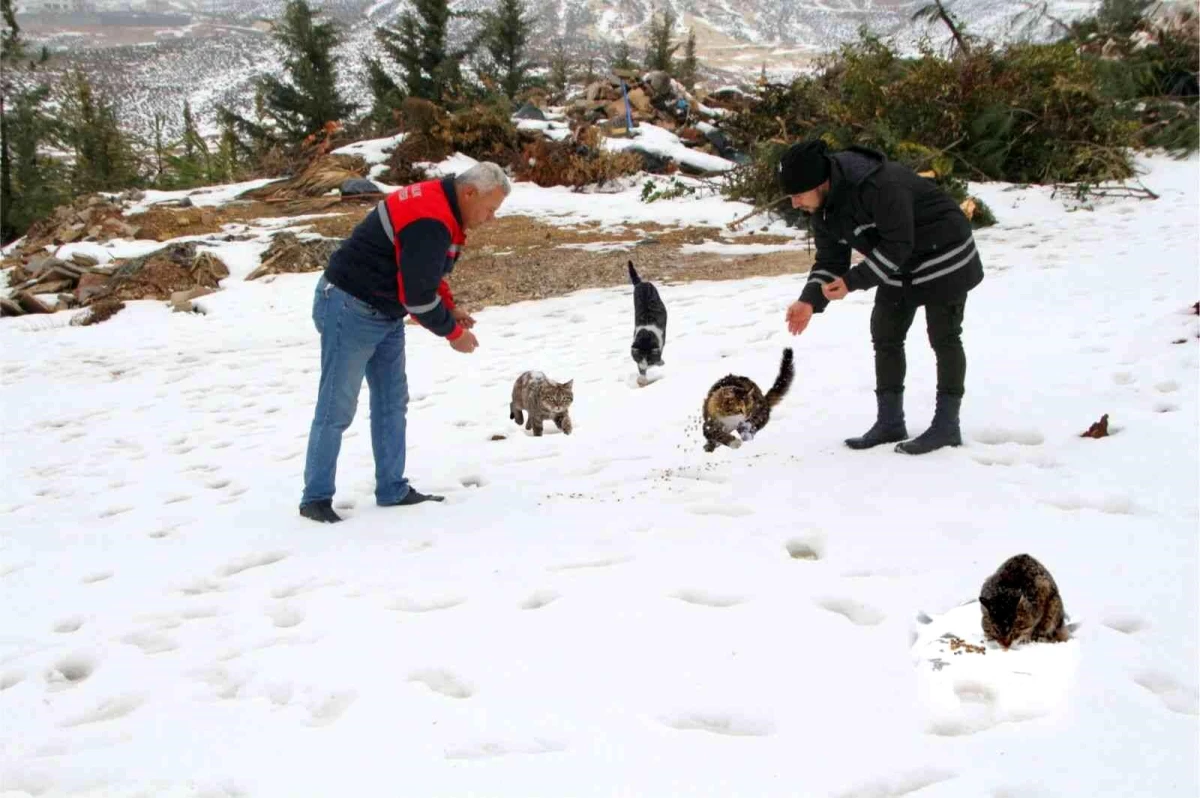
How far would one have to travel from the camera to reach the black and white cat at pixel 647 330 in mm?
6473

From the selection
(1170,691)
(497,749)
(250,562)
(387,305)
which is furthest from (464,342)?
(1170,691)

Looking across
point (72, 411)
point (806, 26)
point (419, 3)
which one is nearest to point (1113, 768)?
point (72, 411)

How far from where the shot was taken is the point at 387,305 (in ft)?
12.7

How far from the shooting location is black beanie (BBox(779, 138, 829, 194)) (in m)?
3.65

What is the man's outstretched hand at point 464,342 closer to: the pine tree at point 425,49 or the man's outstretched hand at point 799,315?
the man's outstretched hand at point 799,315

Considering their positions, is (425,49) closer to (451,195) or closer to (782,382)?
(782,382)

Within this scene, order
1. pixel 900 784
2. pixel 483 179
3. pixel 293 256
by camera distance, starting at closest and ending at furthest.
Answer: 1. pixel 900 784
2. pixel 483 179
3. pixel 293 256

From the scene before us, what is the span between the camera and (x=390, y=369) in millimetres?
4223

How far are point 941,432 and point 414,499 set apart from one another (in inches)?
118

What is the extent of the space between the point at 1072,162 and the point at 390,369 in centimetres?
1214

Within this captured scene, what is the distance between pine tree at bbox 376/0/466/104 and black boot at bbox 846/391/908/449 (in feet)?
80.9

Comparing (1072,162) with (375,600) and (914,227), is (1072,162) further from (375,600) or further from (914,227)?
(375,600)

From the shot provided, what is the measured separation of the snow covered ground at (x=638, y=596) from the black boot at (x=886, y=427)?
147 millimetres

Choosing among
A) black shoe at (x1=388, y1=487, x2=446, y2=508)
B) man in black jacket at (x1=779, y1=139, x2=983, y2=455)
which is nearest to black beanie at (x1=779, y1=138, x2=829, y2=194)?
man in black jacket at (x1=779, y1=139, x2=983, y2=455)
